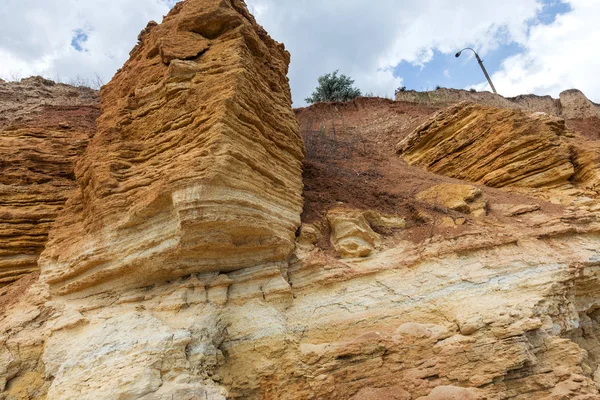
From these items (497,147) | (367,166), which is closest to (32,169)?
(367,166)

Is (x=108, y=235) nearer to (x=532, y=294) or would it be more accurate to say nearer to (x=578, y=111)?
(x=532, y=294)

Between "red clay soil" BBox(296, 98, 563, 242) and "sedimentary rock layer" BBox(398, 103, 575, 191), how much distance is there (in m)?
0.92

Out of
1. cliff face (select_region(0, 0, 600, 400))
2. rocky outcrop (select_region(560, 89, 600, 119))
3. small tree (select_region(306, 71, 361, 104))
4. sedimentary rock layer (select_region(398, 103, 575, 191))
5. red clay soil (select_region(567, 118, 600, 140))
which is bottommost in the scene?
cliff face (select_region(0, 0, 600, 400))

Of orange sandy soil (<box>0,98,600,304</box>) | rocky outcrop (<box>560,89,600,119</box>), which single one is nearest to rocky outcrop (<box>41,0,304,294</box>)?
orange sandy soil (<box>0,98,600,304</box>)

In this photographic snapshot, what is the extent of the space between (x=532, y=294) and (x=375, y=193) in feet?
11.4

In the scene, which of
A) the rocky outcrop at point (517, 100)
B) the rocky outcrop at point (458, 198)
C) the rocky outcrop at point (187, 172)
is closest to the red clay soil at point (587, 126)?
the rocky outcrop at point (517, 100)

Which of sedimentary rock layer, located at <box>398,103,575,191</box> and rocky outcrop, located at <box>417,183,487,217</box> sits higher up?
sedimentary rock layer, located at <box>398,103,575,191</box>

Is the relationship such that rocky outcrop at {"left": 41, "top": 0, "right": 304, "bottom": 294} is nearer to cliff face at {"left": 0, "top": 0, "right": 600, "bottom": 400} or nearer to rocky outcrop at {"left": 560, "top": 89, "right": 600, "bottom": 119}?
cliff face at {"left": 0, "top": 0, "right": 600, "bottom": 400}

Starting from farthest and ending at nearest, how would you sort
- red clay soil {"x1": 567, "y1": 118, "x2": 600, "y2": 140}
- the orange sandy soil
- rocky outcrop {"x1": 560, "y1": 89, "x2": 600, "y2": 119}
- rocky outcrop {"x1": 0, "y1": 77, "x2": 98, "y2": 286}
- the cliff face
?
rocky outcrop {"x1": 560, "y1": 89, "x2": 600, "y2": 119} < red clay soil {"x1": 567, "y1": 118, "x2": 600, "y2": 140} < the orange sandy soil < rocky outcrop {"x1": 0, "y1": 77, "x2": 98, "y2": 286} < the cliff face

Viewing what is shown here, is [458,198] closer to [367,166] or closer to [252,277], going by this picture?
[367,166]

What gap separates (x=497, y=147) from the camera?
920 centimetres

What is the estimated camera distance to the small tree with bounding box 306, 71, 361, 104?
22578 mm

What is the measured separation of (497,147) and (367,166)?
370cm

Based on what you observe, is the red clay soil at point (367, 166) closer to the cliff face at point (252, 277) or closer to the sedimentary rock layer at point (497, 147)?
the cliff face at point (252, 277)
